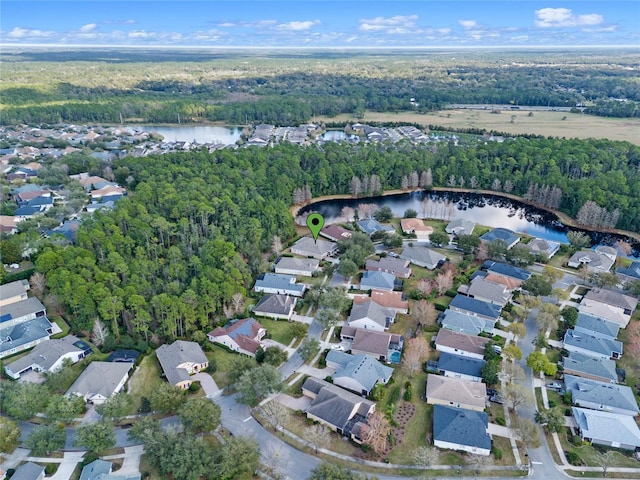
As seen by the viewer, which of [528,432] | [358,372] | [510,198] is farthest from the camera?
[510,198]

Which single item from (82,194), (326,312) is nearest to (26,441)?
(326,312)

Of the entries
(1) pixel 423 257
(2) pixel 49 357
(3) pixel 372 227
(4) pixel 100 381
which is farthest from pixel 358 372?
(3) pixel 372 227

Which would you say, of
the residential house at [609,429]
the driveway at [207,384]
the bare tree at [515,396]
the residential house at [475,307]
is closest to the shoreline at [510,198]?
the residential house at [475,307]

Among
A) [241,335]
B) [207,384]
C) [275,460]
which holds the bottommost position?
[207,384]

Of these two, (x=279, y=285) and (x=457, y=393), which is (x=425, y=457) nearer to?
(x=457, y=393)

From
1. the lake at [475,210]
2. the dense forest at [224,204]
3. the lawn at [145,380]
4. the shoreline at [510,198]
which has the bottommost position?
the lake at [475,210]

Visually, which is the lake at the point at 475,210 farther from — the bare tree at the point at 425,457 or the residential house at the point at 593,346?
the bare tree at the point at 425,457

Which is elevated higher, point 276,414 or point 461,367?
point 276,414
